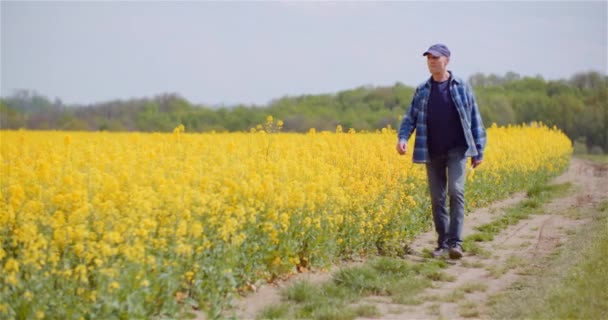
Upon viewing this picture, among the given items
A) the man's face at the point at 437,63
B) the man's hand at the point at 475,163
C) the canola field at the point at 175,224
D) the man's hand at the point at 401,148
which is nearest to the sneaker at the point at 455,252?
the canola field at the point at 175,224

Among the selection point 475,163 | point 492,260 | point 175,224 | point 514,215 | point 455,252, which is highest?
point 475,163

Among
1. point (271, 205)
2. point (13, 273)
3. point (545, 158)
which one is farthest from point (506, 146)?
point (13, 273)

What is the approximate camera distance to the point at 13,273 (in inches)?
193

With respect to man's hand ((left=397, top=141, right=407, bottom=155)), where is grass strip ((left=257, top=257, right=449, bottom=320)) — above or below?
below

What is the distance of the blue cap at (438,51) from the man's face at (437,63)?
3cm

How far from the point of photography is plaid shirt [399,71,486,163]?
8688mm

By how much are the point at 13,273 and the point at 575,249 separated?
6.58 meters

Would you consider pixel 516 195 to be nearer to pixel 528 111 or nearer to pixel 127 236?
pixel 127 236

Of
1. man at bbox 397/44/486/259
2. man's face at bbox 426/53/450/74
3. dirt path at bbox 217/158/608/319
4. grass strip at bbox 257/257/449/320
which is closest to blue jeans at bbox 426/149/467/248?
man at bbox 397/44/486/259

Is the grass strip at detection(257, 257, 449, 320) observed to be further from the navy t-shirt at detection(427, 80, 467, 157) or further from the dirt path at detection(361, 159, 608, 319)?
the navy t-shirt at detection(427, 80, 467, 157)

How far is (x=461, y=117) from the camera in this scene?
340 inches

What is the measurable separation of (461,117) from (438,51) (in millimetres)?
805

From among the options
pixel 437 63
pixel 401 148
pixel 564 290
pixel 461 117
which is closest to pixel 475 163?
pixel 461 117

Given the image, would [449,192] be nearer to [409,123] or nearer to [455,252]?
[455,252]
